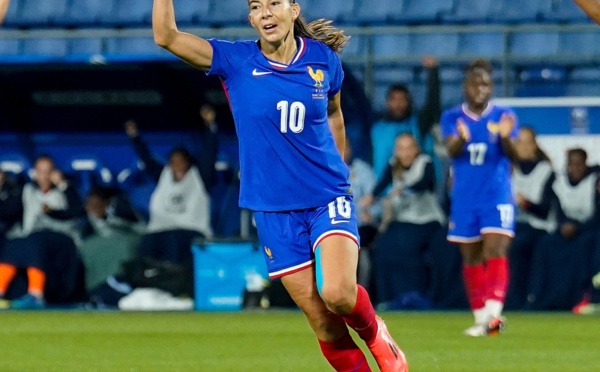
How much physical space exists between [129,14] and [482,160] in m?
7.66

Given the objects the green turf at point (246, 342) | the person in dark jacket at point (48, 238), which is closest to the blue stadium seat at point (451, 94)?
the green turf at point (246, 342)

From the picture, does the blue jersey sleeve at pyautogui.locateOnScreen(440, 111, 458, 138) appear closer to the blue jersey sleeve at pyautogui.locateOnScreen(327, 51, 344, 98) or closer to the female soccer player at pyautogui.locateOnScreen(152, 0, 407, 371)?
the blue jersey sleeve at pyautogui.locateOnScreen(327, 51, 344, 98)

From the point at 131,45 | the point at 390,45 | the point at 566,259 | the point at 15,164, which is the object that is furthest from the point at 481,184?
the point at 131,45

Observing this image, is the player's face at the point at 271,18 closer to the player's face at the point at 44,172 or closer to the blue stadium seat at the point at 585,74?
the player's face at the point at 44,172

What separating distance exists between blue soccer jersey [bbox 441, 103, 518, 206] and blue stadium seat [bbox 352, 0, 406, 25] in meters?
5.50

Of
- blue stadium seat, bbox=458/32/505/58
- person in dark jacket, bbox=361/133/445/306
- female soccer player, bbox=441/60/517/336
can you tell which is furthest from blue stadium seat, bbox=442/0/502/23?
female soccer player, bbox=441/60/517/336

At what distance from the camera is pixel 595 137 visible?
15.4 m

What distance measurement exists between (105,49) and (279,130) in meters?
11.0

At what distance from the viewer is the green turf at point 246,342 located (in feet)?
29.8

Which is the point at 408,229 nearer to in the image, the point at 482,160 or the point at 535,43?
the point at 482,160

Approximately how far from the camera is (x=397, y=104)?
50.3ft

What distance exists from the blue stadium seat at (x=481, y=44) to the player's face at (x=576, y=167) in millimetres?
2490

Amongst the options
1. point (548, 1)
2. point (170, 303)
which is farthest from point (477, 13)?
point (170, 303)

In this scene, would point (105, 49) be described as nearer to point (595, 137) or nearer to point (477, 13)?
point (477, 13)
